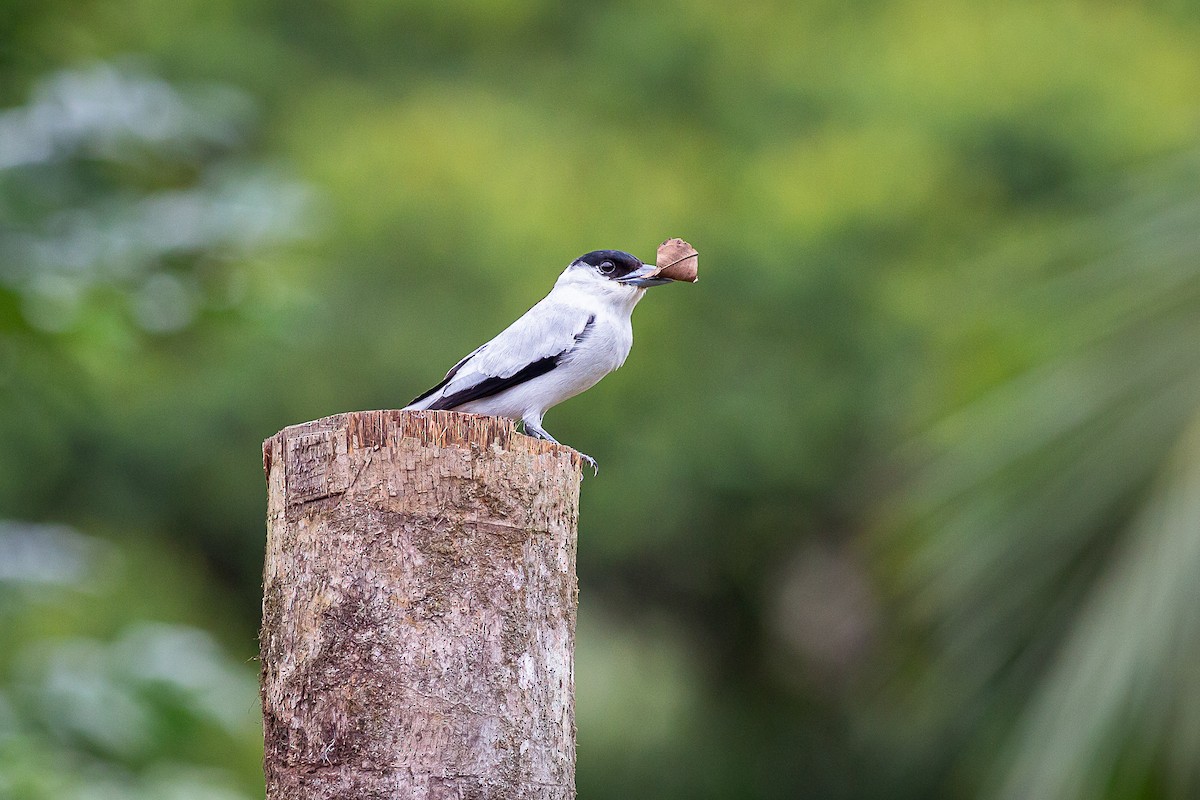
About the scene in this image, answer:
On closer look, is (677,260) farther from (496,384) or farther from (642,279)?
(496,384)

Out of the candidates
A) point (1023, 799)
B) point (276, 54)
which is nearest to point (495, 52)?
point (276, 54)

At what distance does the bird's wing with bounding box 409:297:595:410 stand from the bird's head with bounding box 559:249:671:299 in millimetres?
287

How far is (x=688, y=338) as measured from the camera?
11000 millimetres

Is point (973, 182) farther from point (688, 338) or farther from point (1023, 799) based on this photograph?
point (1023, 799)

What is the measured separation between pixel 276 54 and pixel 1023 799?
32.5 feet

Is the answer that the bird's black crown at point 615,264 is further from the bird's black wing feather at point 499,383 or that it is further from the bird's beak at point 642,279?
the bird's black wing feather at point 499,383

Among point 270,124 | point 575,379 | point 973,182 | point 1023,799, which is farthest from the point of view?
point 270,124

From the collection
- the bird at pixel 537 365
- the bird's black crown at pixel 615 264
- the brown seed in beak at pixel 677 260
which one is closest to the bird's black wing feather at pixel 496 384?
the bird at pixel 537 365

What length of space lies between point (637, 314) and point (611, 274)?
199 inches

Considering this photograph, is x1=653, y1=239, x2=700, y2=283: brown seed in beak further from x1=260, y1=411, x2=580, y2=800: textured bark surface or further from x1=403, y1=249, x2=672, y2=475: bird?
x1=260, y1=411, x2=580, y2=800: textured bark surface

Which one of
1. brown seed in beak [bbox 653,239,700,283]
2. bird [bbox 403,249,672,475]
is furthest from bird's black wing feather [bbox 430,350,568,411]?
brown seed in beak [bbox 653,239,700,283]

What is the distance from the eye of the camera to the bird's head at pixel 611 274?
5.68m

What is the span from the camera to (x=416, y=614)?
3.30 meters

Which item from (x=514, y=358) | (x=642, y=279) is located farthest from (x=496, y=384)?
(x=642, y=279)
